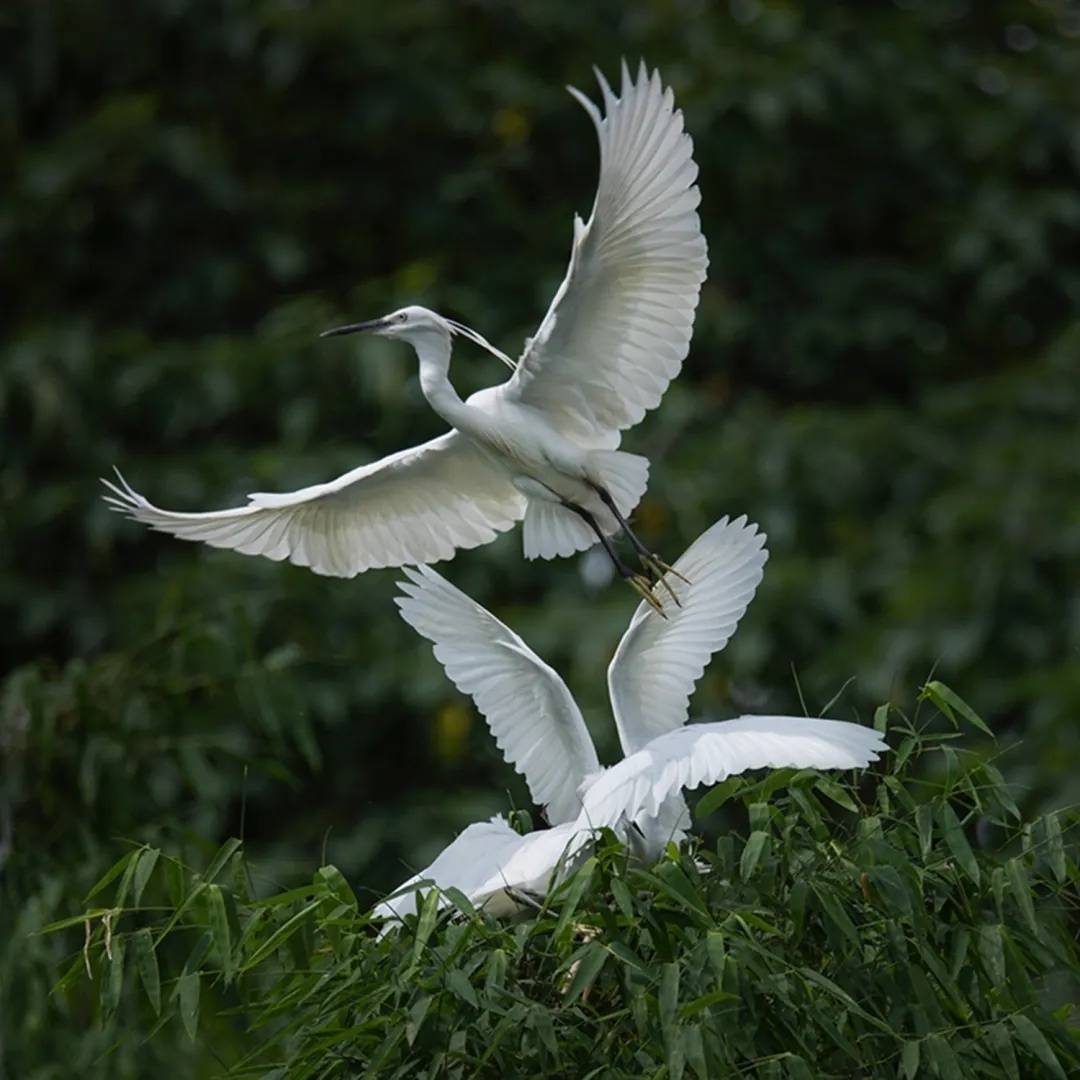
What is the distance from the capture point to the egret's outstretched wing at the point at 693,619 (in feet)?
9.89

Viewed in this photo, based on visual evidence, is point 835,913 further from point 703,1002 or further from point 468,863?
point 468,863

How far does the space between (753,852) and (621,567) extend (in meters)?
0.58

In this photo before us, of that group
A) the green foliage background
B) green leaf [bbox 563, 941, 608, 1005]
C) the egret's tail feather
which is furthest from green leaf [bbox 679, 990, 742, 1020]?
the green foliage background

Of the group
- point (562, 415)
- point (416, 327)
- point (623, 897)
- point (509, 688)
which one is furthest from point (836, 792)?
point (416, 327)

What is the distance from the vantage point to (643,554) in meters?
2.97

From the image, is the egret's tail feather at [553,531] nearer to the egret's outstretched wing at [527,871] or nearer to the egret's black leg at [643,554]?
the egret's black leg at [643,554]

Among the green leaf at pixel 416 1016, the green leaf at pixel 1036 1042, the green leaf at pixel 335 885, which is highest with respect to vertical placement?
the green leaf at pixel 1036 1042

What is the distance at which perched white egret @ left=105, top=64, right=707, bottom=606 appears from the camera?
2.86 metres

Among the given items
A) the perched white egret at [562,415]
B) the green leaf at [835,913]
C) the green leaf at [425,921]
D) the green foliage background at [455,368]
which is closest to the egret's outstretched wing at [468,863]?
the green leaf at [425,921]

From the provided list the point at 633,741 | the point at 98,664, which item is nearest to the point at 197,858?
the point at 98,664

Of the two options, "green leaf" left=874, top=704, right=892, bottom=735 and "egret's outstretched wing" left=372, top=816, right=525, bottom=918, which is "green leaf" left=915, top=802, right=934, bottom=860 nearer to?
"green leaf" left=874, top=704, right=892, bottom=735

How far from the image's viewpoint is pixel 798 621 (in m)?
5.71

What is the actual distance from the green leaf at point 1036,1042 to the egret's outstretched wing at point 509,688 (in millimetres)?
723

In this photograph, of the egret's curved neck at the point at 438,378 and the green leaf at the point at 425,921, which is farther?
the egret's curved neck at the point at 438,378
